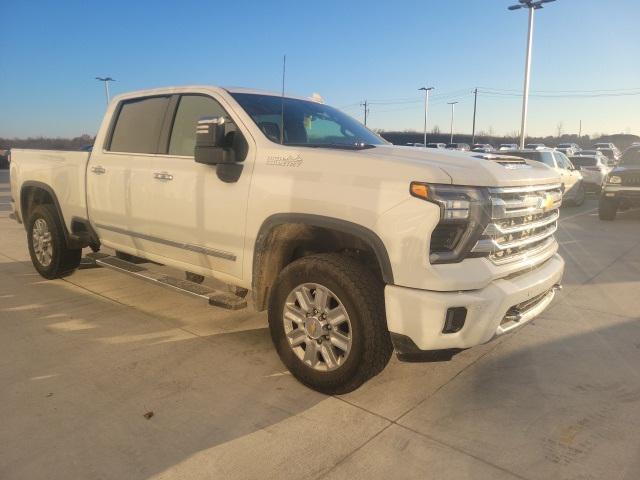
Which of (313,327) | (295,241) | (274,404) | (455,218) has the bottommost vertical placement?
(274,404)

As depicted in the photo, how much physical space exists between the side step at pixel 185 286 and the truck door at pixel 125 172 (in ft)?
0.55

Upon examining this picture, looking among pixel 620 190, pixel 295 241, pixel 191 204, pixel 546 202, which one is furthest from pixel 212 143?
pixel 620 190

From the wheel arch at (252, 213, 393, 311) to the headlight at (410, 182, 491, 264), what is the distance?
34 cm

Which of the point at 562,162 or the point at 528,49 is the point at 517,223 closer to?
the point at 562,162

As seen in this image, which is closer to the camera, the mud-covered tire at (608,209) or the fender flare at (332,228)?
the fender flare at (332,228)

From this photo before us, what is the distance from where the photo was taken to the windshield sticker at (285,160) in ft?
10.6

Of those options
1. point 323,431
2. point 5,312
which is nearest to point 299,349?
point 323,431

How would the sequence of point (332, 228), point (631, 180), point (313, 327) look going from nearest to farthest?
point (332, 228)
point (313, 327)
point (631, 180)

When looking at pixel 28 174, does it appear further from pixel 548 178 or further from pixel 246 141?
pixel 548 178

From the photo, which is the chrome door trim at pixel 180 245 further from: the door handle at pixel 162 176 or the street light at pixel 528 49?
the street light at pixel 528 49

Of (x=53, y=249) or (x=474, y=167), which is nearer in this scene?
(x=474, y=167)

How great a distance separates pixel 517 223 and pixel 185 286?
2.48 meters

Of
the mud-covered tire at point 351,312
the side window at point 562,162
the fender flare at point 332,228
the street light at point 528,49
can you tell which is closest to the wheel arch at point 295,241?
the fender flare at point 332,228

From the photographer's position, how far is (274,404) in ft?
10.1
